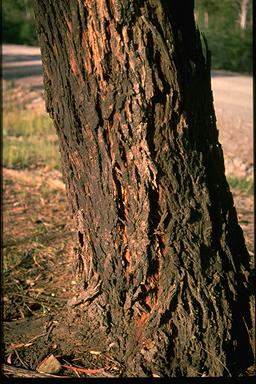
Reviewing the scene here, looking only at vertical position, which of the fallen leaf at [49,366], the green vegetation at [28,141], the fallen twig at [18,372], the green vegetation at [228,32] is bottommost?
the fallen twig at [18,372]

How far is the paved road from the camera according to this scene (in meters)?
7.57

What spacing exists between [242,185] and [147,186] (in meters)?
3.72

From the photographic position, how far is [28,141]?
749 cm

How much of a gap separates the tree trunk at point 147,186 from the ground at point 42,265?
0.16m

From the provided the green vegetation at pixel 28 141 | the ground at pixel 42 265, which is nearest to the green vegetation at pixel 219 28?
the green vegetation at pixel 28 141

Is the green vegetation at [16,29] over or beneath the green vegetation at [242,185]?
over

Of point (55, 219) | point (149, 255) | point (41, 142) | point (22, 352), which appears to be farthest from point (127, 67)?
point (41, 142)

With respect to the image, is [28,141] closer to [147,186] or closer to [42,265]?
[42,265]

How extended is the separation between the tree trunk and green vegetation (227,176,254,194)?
3066 mm

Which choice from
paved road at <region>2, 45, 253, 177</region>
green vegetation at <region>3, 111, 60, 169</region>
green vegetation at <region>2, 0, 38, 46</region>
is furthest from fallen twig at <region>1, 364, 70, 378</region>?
green vegetation at <region>2, 0, 38, 46</region>

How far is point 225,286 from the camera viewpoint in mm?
2803

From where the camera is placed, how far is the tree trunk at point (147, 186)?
2412mm

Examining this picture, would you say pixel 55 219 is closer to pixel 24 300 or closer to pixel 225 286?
pixel 24 300

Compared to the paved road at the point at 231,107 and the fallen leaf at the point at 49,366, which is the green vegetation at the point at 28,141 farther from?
the fallen leaf at the point at 49,366
